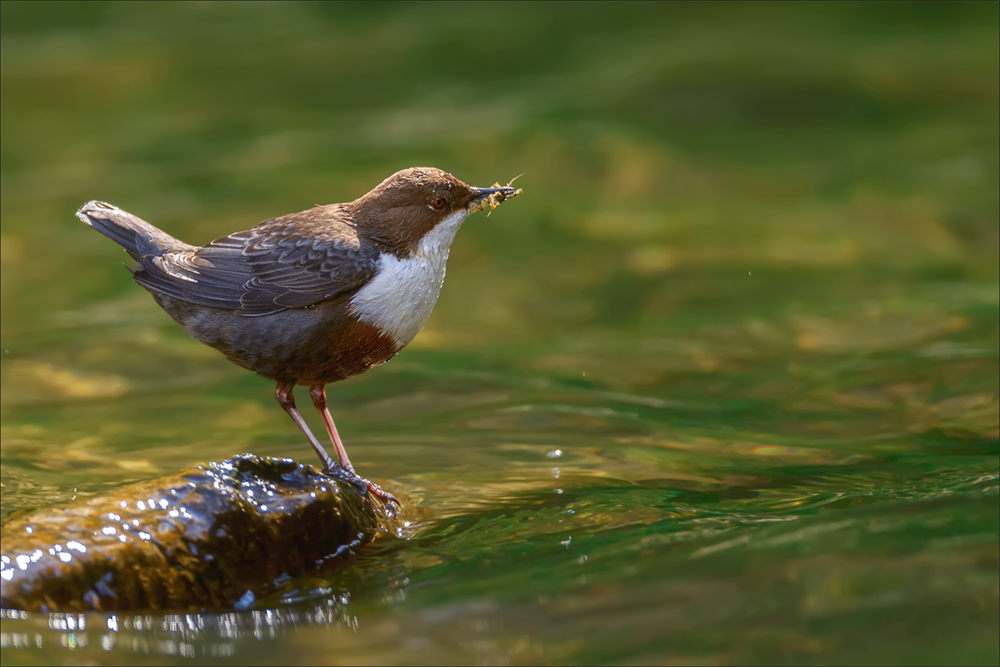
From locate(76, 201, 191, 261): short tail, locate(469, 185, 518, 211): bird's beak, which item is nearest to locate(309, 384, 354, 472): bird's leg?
locate(76, 201, 191, 261): short tail

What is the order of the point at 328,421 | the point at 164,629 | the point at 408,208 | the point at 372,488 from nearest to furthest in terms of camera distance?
the point at 164,629 < the point at 372,488 < the point at 408,208 < the point at 328,421

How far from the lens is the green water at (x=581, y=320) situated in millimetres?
3262

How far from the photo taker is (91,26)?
434 inches

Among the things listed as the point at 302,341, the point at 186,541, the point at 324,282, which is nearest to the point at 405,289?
the point at 324,282

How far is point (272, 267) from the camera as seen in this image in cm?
427

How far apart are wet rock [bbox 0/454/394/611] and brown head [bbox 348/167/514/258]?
0.91 m

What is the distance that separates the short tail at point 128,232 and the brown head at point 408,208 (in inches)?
31.7

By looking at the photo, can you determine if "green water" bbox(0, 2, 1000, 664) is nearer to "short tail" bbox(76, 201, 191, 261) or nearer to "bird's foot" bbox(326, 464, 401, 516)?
"bird's foot" bbox(326, 464, 401, 516)

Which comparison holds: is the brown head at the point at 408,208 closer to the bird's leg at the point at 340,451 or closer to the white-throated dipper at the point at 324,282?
the white-throated dipper at the point at 324,282

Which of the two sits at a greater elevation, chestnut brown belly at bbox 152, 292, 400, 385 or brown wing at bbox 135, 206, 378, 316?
brown wing at bbox 135, 206, 378, 316

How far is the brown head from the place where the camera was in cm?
424

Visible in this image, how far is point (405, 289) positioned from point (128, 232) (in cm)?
122

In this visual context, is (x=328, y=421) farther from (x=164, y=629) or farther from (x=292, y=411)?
(x=164, y=629)

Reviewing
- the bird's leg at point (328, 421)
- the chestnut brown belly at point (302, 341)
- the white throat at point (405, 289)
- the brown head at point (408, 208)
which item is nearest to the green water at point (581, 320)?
the bird's leg at point (328, 421)
